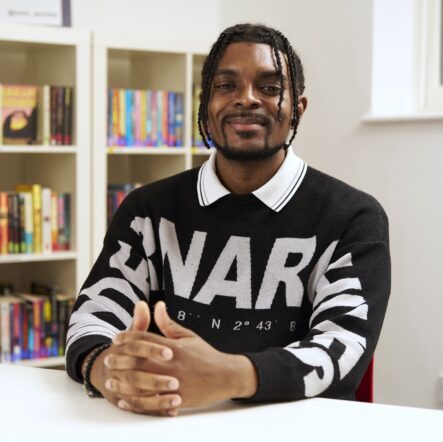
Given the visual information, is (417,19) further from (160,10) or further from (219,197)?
(219,197)

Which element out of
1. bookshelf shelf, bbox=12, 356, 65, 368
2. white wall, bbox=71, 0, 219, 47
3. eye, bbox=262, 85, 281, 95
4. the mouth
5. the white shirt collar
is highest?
white wall, bbox=71, 0, 219, 47

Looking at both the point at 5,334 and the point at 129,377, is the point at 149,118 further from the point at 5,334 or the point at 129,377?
the point at 129,377

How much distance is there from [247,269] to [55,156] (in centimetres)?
176

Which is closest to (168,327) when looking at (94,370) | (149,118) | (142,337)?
(142,337)

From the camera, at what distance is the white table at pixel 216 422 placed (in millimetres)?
1101

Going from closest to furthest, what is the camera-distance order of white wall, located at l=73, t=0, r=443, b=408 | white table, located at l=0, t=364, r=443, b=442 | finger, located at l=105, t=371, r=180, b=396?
white table, located at l=0, t=364, r=443, b=442 < finger, located at l=105, t=371, r=180, b=396 < white wall, located at l=73, t=0, r=443, b=408

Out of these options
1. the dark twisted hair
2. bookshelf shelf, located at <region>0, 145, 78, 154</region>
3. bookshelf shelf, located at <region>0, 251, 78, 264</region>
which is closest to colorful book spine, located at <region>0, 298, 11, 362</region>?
bookshelf shelf, located at <region>0, 251, 78, 264</region>

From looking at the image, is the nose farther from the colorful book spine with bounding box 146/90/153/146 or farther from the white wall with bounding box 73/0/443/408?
the colorful book spine with bounding box 146/90/153/146

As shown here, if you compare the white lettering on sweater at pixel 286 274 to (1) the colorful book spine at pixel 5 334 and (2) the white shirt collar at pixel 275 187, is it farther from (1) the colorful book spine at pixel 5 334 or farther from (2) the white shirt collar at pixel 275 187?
(1) the colorful book spine at pixel 5 334

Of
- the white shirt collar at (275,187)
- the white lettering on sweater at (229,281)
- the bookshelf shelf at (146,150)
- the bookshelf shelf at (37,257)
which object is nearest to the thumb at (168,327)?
the white lettering on sweater at (229,281)

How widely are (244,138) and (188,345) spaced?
59cm

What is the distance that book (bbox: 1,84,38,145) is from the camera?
303 centimetres

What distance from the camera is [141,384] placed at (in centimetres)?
121

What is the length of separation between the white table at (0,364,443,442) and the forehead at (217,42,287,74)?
71 cm
